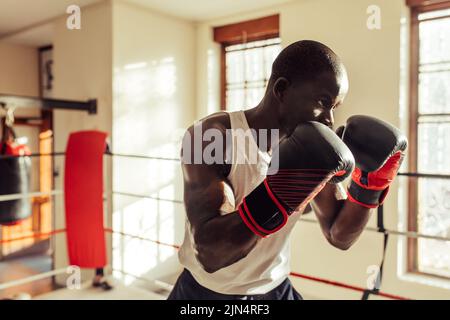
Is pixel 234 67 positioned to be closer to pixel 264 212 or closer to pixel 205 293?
pixel 205 293

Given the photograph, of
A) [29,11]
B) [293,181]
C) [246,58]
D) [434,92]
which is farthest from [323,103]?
[29,11]

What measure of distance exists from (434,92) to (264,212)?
2.19 metres

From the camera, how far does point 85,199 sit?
2158 millimetres

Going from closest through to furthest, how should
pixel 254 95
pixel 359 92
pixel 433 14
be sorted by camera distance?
pixel 433 14 → pixel 359 92 → pixel 254 95

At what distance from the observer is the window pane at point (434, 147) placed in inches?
91.8

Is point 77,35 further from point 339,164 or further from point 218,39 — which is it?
point 339,164

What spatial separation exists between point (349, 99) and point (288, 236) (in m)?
1.79

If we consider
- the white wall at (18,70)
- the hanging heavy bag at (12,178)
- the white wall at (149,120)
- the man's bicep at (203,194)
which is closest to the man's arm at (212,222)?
the man's bicep at (203,194)

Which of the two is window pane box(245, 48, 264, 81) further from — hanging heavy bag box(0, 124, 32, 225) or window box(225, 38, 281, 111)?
hanging heavy bag box(0, 124, 32, 225)

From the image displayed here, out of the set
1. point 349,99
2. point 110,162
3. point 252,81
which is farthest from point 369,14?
point 110,162

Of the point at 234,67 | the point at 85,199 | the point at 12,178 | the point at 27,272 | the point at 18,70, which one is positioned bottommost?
the point at 27,272

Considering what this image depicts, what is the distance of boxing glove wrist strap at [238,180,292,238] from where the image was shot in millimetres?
669

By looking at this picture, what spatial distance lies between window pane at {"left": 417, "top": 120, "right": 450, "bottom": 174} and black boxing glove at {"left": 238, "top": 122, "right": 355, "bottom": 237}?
1895 millimetres

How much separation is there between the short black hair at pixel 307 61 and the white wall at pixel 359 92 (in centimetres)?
166
